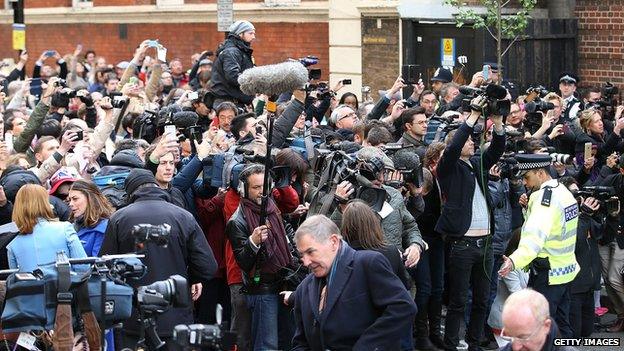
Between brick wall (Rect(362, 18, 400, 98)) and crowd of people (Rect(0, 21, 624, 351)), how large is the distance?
7.80m

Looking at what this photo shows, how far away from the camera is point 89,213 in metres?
9.43

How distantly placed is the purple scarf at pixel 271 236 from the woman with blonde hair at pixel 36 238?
4.74 ft

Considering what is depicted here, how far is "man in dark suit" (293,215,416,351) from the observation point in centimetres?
758

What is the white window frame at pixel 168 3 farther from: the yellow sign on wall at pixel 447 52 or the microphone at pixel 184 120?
the microphone at pixel 184 120

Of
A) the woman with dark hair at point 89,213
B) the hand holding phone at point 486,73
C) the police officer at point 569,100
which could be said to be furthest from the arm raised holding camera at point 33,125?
the police officer at point 569,100

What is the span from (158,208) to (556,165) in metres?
4.93

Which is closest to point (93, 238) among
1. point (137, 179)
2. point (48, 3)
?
point (137, 179)

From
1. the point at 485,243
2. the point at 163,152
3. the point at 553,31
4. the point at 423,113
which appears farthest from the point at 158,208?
the point at 553,31

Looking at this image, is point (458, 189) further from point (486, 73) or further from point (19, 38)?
point (19, 38)

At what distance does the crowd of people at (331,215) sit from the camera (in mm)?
8922

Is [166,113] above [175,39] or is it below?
below

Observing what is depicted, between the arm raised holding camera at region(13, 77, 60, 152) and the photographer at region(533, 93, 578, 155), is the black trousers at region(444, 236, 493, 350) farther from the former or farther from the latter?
the arm raised holding camera at region(13, 77, 60, 152)

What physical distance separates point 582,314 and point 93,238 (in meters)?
4.89

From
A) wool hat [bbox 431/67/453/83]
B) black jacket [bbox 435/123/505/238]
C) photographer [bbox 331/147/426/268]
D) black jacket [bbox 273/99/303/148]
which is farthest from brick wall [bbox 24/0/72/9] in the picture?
photographer [bbox 331/147/426/268]
